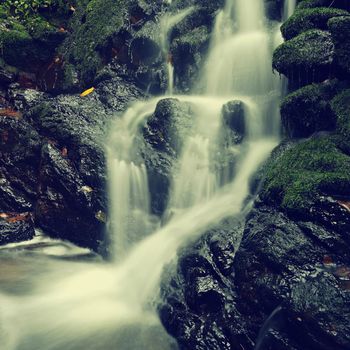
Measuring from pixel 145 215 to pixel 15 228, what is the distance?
3421 millimetres

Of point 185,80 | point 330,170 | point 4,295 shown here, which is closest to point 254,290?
point 330,170

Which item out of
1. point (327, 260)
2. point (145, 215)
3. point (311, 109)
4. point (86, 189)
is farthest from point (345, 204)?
point (86, 189)

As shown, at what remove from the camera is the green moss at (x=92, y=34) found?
13.2 meters

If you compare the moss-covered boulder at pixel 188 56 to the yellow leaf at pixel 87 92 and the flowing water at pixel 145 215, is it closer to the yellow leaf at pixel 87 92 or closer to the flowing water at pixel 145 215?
the flowing water at pixel 145 215

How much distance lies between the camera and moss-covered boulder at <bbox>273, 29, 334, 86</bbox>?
924 cm

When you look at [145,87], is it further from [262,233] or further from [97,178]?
[262,233]

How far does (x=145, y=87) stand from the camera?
43.0ft

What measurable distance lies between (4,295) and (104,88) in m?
7.32

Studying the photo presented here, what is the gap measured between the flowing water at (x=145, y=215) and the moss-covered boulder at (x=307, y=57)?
121 centimetres

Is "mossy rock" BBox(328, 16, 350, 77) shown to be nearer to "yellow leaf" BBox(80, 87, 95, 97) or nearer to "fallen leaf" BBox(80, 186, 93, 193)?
"fallen leaf" BBox(80, 186, 93, 193)

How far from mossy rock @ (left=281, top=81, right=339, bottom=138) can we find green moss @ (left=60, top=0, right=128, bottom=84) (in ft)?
23.2

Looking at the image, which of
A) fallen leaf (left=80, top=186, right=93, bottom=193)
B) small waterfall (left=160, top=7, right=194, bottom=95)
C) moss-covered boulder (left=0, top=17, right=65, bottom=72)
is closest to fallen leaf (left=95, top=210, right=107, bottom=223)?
fallen leaf (left=80, top=186, right=93, bottom=193)

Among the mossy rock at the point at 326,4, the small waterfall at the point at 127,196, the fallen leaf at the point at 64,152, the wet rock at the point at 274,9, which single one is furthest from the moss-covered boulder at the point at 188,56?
the fallen leaf at the point at 64,152

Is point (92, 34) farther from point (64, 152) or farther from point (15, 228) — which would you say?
point (15, 228)
